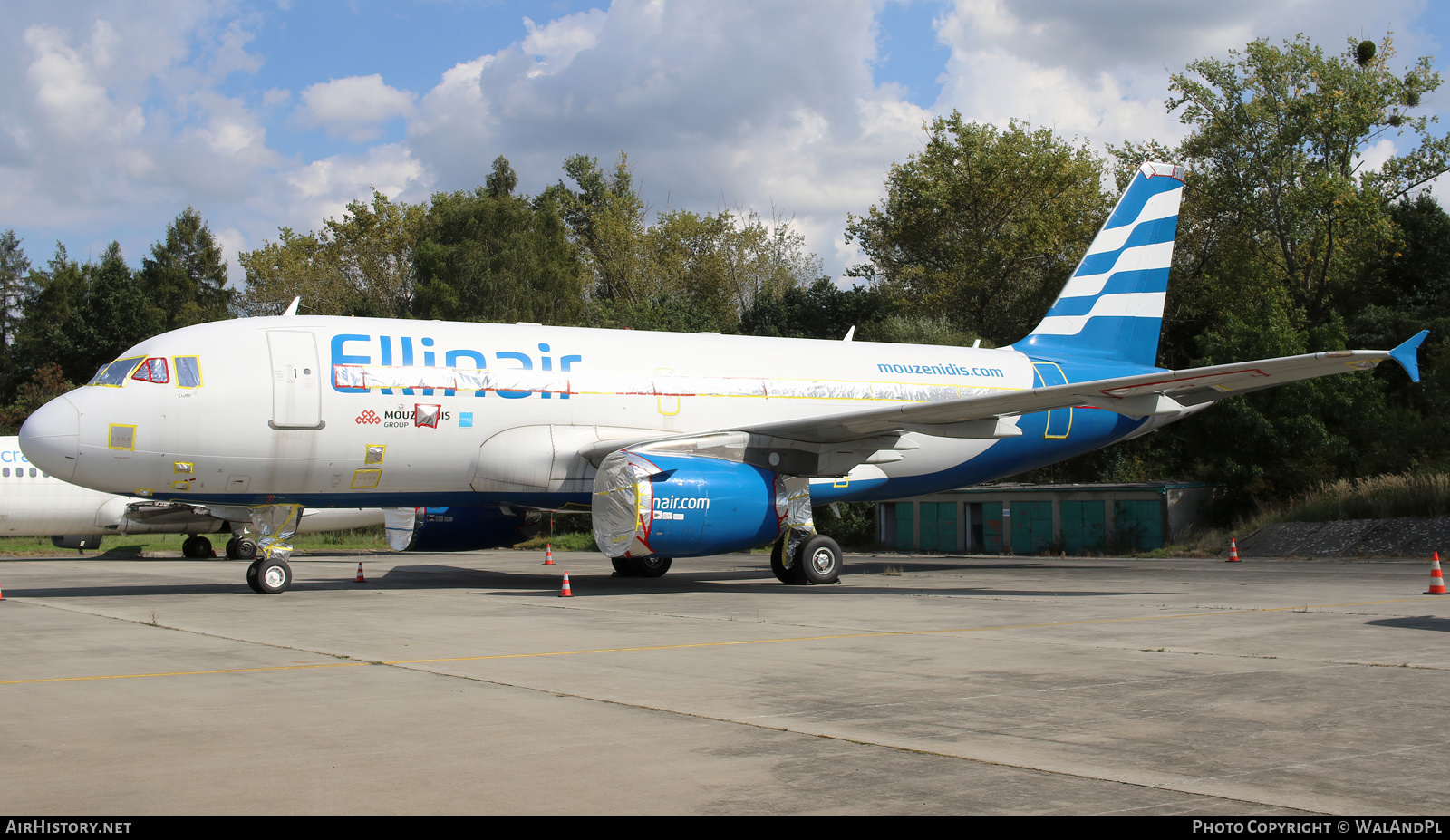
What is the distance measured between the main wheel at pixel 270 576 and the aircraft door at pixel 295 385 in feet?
7.05

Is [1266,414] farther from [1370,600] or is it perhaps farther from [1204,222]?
[1204,222]

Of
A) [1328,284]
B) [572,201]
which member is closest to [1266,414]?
[1328,284]

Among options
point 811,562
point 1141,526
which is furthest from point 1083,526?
point 811,562

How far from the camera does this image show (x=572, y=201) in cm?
7438

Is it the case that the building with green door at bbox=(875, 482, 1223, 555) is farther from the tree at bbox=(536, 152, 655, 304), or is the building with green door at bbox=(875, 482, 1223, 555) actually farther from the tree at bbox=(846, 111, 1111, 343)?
the tree at bbox=(536, 152, 655, 304)

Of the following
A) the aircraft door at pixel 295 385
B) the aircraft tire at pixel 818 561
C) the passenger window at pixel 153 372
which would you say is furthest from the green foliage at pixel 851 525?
the passenger window at pixel 153 372

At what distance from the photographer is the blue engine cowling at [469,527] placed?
60.4ft

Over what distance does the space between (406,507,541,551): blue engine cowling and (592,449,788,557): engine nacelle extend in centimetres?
453

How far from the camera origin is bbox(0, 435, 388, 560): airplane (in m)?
29.9

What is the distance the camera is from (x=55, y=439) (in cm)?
1323

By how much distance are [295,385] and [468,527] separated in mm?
5058

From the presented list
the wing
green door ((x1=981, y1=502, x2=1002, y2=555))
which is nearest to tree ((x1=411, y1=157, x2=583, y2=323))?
green door ((x1=981, y1=502, x2=1002, y2=555))

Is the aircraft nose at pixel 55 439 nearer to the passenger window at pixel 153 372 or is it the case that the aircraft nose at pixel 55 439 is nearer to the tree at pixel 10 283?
the passenger window at pixel 153 372

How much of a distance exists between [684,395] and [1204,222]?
122ft
